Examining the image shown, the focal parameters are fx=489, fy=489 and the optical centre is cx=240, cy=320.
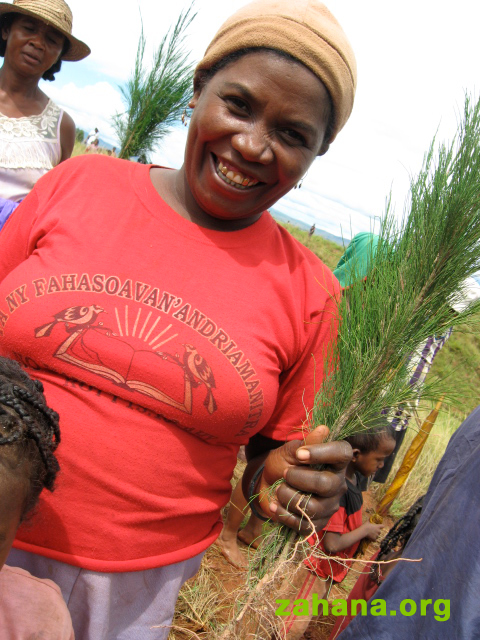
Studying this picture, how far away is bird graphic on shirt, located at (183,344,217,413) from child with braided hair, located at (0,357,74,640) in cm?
34

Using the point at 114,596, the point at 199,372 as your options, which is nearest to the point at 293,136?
the point at 199,372

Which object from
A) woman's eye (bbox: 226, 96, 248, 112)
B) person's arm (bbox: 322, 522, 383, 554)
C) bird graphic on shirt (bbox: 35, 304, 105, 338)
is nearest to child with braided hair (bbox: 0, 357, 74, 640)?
bird graphic on shirt (bbox: 35, 304, 105, 338)

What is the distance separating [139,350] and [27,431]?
31 cm

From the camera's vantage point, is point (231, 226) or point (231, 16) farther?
point (231, 226)

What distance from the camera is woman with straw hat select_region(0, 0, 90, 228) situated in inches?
106

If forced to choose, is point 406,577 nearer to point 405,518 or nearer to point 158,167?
point 405,518

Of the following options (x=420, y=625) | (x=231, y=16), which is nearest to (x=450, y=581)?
(x=420, y=625)

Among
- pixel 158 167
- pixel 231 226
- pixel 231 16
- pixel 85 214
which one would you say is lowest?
pixel 85 214

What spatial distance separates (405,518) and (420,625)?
68 centimetres

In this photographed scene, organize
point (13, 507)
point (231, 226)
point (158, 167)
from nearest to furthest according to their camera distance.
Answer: point (13, 507) → point (231, 226) → point (158, 167)

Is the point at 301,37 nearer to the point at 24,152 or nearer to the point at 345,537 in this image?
the point at 24,152

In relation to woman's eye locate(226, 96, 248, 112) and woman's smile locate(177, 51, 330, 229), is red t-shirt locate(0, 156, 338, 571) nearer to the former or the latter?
woman's smile locate(177, 51, 330, 229)

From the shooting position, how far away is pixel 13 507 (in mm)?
1101

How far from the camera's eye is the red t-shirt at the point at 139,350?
4.00 ft
